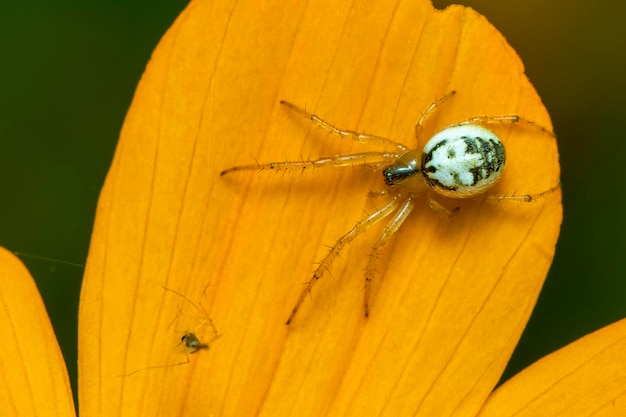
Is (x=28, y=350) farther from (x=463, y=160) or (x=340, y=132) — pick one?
(x=463, y=160)

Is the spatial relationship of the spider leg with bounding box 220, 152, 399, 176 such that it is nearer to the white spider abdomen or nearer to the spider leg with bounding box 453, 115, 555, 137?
the white spider abdomen

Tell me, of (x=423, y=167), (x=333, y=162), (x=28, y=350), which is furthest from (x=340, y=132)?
(x=28, y=350)

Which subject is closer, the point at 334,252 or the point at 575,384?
→ the point at 575,384

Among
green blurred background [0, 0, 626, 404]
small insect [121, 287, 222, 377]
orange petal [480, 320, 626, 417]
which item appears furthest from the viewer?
green blurred background [0, 0, 626, 404]

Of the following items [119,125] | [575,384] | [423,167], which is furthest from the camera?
[119,125]

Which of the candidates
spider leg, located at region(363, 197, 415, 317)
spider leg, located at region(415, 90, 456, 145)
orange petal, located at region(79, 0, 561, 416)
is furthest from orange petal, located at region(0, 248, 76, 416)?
spider leg, located at region(415, 90, 456, 145)

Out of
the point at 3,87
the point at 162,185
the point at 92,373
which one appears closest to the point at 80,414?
the point at 92,373
